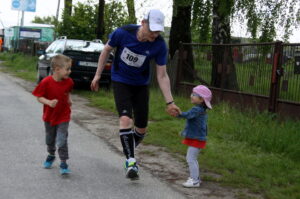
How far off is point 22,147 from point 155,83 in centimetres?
948

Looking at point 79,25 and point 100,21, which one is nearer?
point 100,21

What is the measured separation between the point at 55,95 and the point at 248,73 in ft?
20.2

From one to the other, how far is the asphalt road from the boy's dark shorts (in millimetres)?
677

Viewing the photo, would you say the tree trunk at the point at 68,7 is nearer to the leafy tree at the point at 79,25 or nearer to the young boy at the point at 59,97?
the leafy tree at the point at 79,25

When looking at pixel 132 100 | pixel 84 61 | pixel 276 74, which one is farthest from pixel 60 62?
pixel 84 61

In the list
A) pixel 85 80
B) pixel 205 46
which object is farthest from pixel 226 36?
pixel 85 80

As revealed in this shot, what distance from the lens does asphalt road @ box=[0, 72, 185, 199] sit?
5316 mm

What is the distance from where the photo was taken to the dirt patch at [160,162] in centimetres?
565

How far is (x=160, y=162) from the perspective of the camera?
6.99 meters

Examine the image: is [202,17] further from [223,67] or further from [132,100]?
[132,100]

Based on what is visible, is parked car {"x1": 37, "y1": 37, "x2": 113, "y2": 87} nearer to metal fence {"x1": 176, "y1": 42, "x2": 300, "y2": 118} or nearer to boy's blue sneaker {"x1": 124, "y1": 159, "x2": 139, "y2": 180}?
metal fence {"x1": 176, "y1": 42, "x2": 300, "y2": 118}

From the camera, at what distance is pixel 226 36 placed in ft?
47.5

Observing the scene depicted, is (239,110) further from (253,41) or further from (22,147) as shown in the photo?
(22,147)

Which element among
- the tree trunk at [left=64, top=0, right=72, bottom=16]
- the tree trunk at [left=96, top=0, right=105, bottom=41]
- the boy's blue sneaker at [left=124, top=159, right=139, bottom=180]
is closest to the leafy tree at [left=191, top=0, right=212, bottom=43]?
the boy's blue sneaker at [left=124, top=159, right=139, bottom=180]
